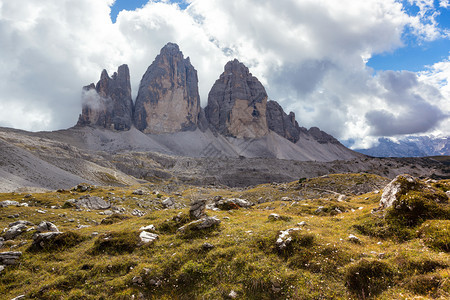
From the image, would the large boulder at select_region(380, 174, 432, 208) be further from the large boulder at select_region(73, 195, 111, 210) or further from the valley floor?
the large boulder at select_region(73, 195, 111, 210)

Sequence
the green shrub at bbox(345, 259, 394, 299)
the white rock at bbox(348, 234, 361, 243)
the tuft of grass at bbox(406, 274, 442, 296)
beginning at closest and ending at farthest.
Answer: the tuft of grass at bbox(406, 274, 442, 296) → the green shrub at bbox(345, 259, 394, 299) → the white rock at bbox(348, 234, 361, 243)

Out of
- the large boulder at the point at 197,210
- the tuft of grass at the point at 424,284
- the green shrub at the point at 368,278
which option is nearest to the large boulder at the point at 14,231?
the large boulder at the point at 197,210

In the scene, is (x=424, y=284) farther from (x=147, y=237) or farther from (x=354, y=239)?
(x=147, y=237)

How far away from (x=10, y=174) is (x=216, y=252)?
86.8m

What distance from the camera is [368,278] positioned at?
29.8ft

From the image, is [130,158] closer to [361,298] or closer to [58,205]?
[58,205]

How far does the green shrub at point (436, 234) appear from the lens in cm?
1017

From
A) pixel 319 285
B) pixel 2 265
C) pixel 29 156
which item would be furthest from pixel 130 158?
pixel 319 285

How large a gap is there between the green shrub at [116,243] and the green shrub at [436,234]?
16.5 m

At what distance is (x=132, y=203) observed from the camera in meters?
40.6

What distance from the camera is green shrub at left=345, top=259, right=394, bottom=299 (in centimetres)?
875

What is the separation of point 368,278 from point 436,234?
5011 millimetres

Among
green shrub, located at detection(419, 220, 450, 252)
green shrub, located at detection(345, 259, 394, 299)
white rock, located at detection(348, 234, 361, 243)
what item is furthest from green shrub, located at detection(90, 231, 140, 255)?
green shrub, located at detection(419, 220, 450, 252)

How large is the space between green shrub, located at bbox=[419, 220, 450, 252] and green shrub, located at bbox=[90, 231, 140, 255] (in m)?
16.5
